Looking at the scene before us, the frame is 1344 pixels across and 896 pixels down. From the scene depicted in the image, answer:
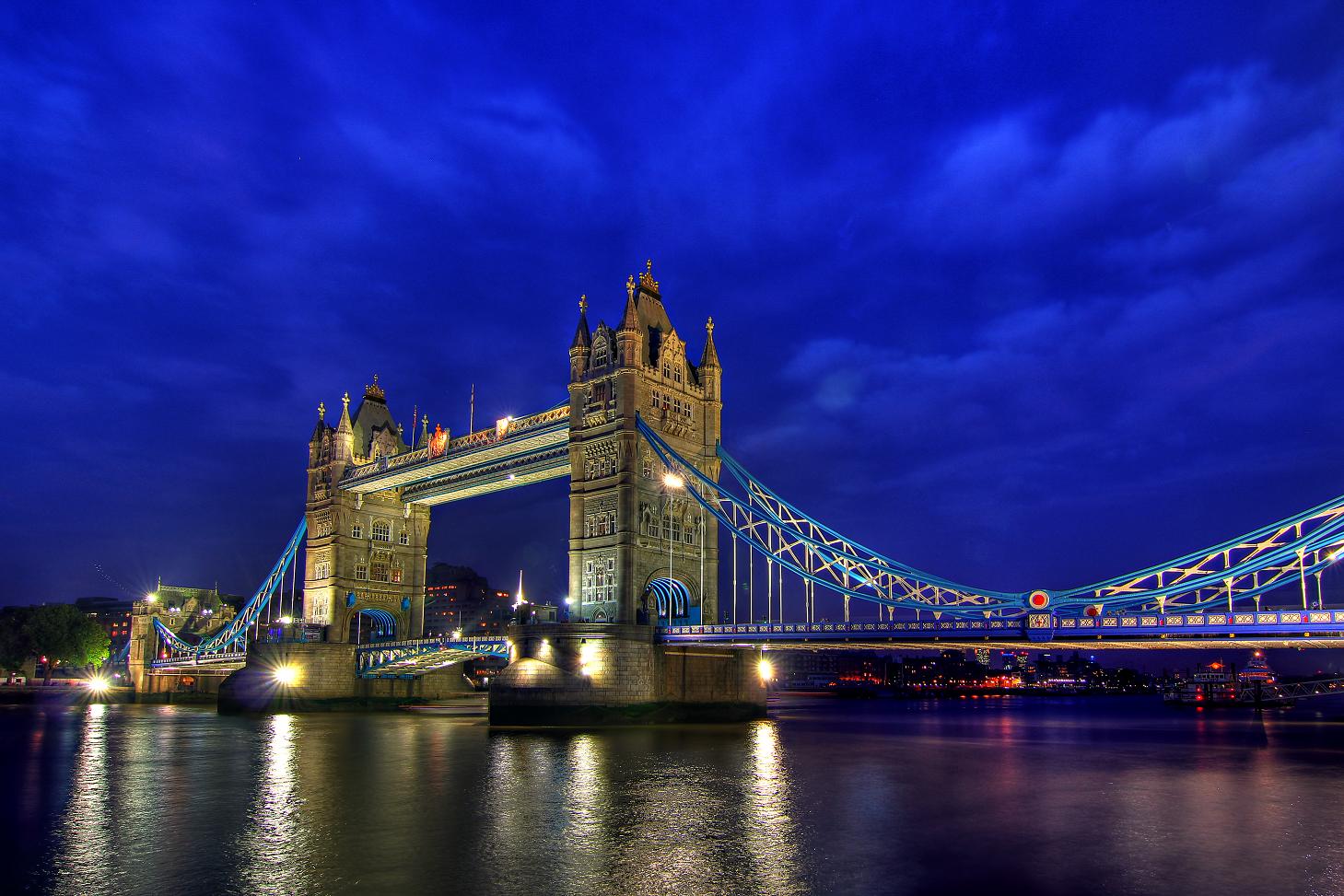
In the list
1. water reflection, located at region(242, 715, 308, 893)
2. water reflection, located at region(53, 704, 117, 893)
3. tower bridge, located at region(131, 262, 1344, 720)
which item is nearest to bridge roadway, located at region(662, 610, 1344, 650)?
tower bridge, located at region(131, 262, 1344, 720)

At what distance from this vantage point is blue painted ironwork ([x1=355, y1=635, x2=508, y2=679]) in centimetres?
6806

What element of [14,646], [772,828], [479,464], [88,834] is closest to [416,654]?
[479,464]

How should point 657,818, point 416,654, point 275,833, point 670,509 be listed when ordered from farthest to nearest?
point 416,654 → point 670,509 → point 657,818 → point 275,833

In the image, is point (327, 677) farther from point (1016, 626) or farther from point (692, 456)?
point (1016, 626)

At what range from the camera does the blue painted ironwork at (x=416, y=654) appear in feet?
223

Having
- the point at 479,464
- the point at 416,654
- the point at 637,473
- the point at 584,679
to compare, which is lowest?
the point at 584,679

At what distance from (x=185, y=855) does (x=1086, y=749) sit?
45506 mm

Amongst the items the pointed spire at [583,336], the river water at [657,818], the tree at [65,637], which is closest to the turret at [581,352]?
the pointed spire at [583,336]

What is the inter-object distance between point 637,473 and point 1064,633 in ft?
88.7

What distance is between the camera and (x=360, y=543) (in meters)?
87.1

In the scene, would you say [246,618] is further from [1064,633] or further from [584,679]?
[1064,633]

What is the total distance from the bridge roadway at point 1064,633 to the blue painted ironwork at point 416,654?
15799mm

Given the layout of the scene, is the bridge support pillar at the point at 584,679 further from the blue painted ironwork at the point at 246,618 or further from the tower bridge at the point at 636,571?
the blue painted ironwork at the point at 246,618

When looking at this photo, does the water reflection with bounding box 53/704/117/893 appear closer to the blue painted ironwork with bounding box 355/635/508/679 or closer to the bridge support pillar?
the bridge support pillar
